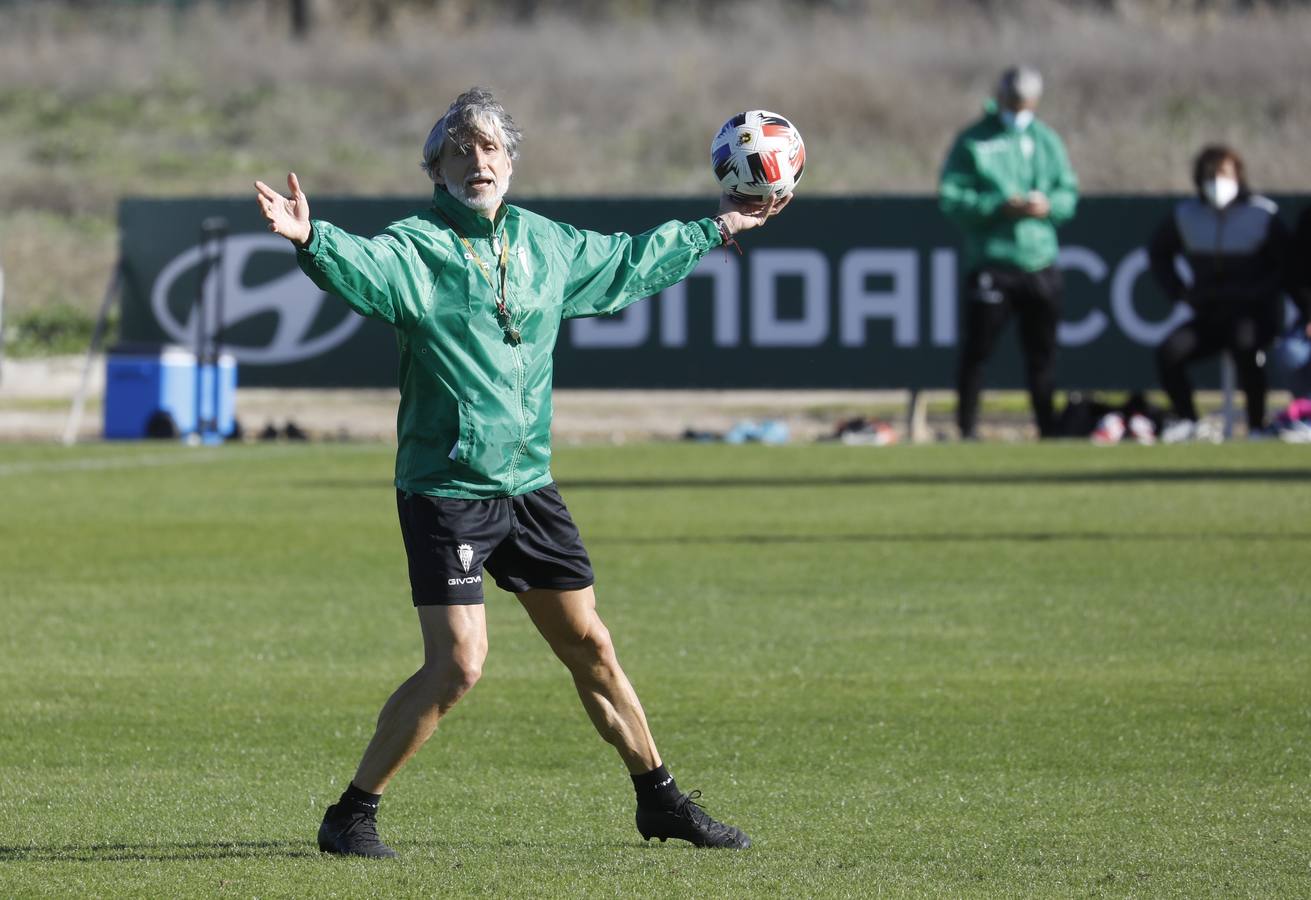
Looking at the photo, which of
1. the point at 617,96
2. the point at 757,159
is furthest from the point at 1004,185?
the point at 617,96

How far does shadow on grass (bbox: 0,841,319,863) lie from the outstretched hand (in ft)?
6.57

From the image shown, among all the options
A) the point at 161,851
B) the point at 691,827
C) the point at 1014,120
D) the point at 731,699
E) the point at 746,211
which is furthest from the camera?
the point at 1014,120

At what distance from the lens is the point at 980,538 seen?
A: 43.9 ft

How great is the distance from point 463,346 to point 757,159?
1233 millimetres

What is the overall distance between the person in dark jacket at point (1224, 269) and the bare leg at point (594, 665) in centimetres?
1382

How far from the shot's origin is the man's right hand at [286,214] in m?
5.54

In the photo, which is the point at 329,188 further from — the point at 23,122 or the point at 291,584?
the point at 291,584

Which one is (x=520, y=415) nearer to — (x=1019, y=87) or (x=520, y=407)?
(x=520, y=407)

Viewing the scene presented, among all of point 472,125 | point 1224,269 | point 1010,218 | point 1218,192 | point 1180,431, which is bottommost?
point 1180,431

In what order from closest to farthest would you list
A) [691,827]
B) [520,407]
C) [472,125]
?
1. [472,125]
2. [520,407]
3. [691,827]

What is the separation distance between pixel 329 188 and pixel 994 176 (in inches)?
1068

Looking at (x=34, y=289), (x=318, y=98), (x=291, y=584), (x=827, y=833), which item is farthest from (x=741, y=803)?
(x=318, y=98)

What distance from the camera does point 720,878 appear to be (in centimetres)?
576

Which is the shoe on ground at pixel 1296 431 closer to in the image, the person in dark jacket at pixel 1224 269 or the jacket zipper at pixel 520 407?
the person in dark jacket at pixel 1224 269
